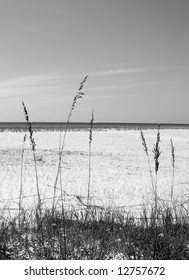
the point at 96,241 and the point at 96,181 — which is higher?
the point at 96,241

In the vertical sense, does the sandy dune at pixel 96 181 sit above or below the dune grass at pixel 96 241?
below

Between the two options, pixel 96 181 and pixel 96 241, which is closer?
pixel 96 241

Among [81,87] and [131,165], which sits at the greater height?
[81,87]

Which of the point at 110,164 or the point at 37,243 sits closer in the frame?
the point at 37,243

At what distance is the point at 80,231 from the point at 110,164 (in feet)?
23.1

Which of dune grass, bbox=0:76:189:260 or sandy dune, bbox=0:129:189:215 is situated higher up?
dune grass, bbox=0:76:189:260

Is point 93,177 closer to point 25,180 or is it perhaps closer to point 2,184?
point 25,180

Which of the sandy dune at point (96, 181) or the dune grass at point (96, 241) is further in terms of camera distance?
the sandy dune at point (96, 181)

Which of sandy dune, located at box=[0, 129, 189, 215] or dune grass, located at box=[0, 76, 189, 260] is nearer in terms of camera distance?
dune grass, located at box=[0, 76, 189, 260]

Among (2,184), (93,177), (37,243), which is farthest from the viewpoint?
(93,177)
